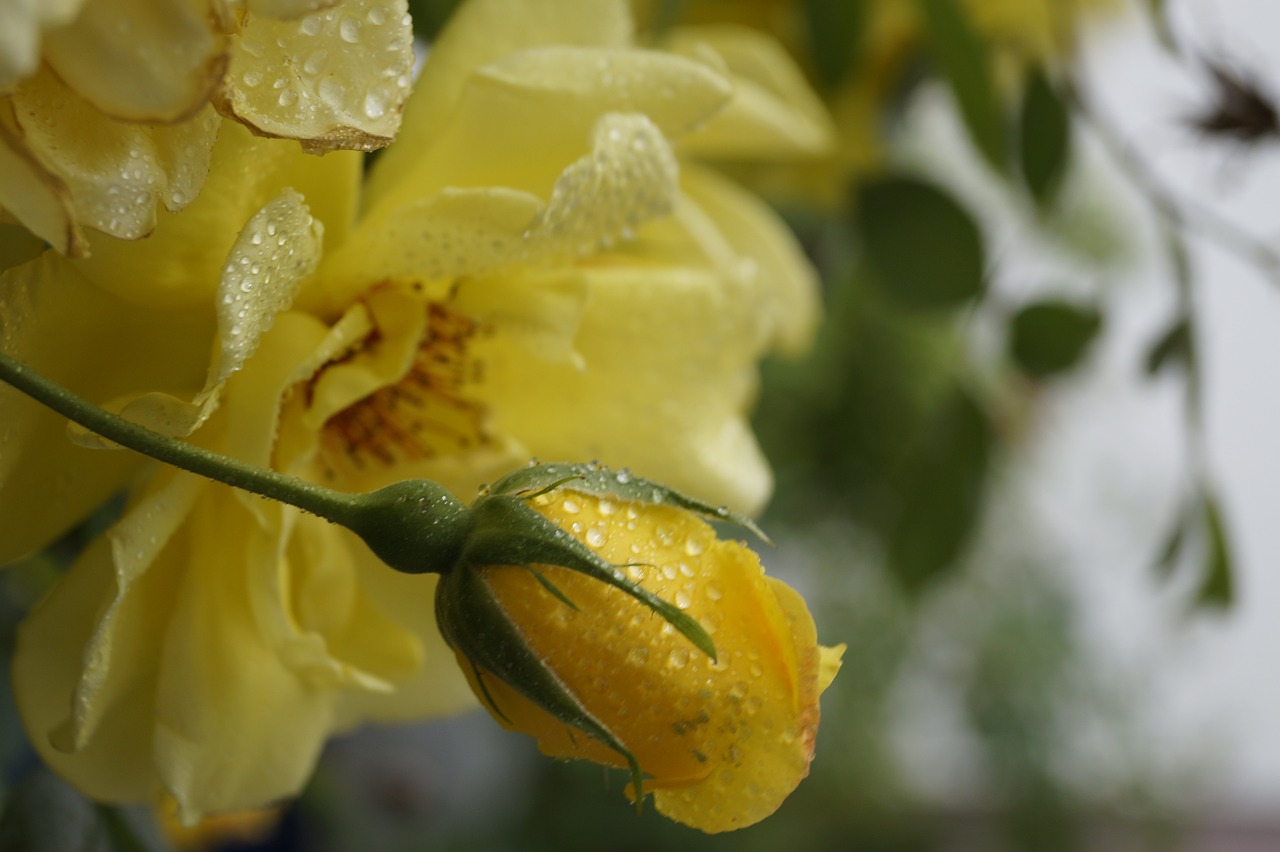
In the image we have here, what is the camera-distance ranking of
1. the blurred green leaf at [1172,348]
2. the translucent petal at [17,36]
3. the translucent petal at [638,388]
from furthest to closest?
the blurred green leaf at [1172,348] → the translucent petal at [638,388] → the translucent petal at [17,36]

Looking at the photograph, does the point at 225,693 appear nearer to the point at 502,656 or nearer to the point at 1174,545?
the point at 502,656

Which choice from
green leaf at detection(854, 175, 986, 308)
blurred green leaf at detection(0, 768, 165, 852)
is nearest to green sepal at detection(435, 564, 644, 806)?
blurred green leaf at detection(0, 768, 165, 852)

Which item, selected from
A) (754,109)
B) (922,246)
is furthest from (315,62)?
(922,246)

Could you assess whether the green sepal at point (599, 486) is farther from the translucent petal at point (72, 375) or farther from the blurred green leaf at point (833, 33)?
the blurred green leaf at point (833, 33)

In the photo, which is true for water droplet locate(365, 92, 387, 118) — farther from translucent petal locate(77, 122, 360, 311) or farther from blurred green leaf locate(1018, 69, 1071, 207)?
blurred green leaf locate(1018, 69, 1071, 207)

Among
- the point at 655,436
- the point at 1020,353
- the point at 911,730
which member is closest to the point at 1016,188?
the point at 1020,353

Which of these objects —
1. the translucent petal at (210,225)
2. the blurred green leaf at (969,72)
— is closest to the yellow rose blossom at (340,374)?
the translucent petal at (210,225)
